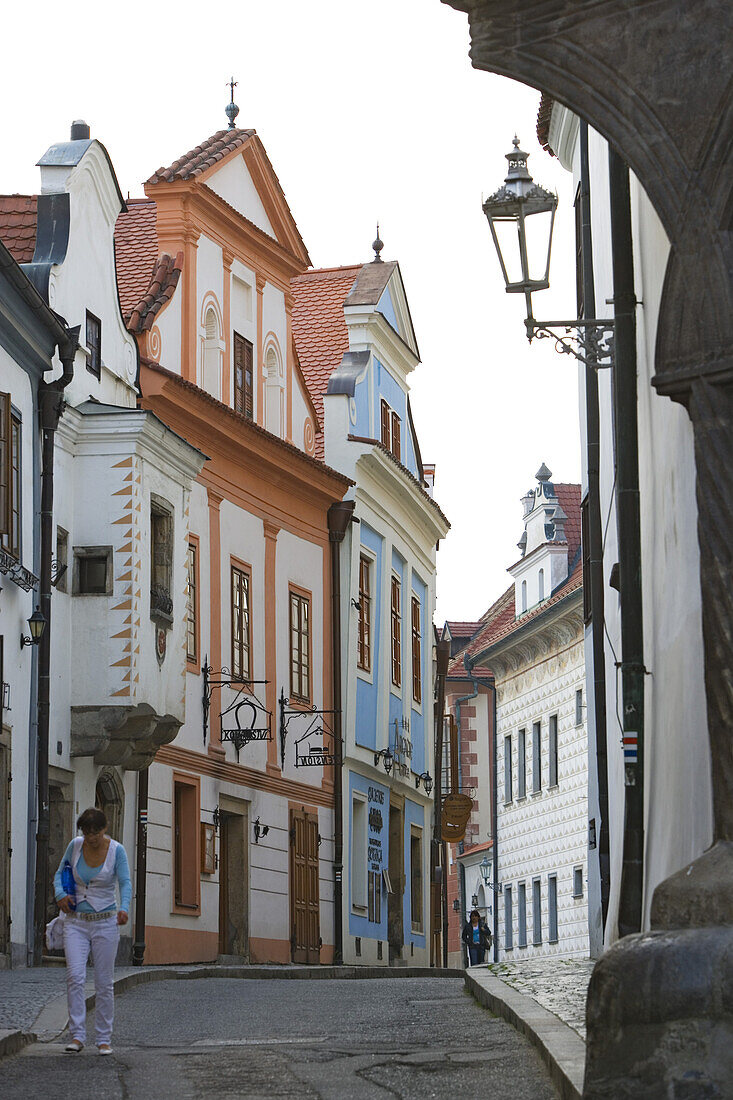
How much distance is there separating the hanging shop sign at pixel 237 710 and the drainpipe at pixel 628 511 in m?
15.8

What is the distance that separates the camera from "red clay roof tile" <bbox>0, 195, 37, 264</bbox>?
24.0 meters

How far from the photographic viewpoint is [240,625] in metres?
29.2

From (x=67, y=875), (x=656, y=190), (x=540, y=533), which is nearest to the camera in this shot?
(x=656, y=190)

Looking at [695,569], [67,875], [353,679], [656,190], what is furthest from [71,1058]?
[353,679]

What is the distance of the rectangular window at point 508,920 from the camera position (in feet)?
163

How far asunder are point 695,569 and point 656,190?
223 cm

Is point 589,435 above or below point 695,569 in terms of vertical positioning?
Result: above

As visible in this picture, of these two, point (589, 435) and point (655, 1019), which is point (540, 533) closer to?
point (589, 435)

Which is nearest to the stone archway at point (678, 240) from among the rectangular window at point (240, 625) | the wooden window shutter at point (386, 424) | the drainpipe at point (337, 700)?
the rectangular window at point (240, 625)

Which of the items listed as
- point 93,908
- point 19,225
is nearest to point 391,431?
point 19,225

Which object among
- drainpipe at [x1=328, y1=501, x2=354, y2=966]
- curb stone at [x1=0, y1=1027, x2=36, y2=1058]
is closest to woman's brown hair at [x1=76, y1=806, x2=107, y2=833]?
curb stone at [x1=0, y1=1027, x2=36, y2=1058]

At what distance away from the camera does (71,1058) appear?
10953 mm

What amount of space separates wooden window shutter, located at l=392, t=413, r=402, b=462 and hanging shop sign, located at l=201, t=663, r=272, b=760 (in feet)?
28.8

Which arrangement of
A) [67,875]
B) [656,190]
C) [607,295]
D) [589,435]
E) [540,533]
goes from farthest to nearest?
[540,533] < [589,435] < [607,295] < [67,875] < [656,190]
